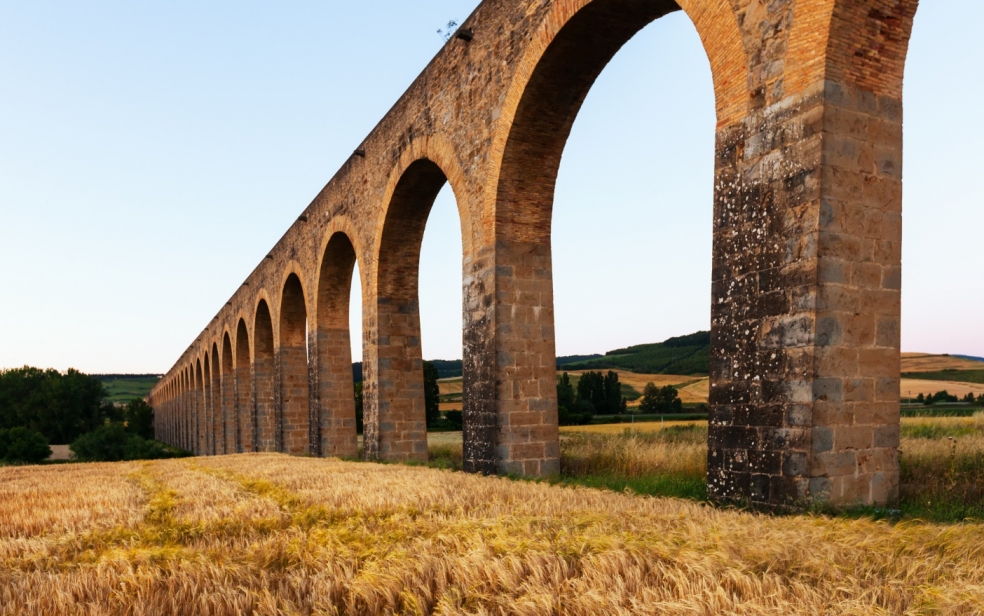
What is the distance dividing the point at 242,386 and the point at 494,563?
1168 inches

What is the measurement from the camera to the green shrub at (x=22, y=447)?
4069 centimetres

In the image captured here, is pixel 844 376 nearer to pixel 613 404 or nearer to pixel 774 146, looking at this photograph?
pixel 774 146

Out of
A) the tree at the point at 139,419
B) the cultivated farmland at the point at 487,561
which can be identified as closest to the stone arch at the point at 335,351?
the cultivated farmland at the point at 487,561

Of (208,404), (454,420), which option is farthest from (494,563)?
(208,404)

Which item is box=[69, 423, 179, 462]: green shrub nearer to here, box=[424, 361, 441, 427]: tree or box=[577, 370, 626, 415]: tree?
box=[424, 361, 441, 427]: tree

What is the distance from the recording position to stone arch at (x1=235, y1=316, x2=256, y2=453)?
29391mm

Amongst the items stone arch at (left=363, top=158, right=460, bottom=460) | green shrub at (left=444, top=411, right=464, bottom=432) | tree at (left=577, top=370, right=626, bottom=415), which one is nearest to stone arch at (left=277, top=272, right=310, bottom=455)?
stone arch at (left=363, top=158, right=460, bottom=460)

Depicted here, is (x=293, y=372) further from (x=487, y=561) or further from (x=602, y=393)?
(x=602, y=393)

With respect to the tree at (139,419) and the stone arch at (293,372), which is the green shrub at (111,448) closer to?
the stone arch at (293,372)

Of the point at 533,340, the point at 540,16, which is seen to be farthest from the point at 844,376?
the point at 540,16

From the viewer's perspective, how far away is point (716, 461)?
5.67m

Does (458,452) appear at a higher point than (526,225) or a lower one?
lower

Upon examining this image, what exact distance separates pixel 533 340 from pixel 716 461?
441 cm

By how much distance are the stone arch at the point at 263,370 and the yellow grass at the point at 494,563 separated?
20649 mm
